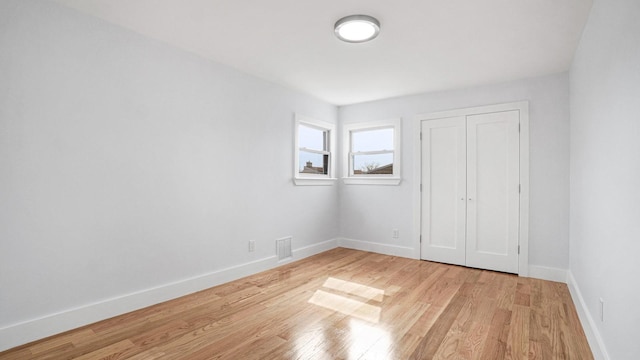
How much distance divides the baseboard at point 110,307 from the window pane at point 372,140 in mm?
2574

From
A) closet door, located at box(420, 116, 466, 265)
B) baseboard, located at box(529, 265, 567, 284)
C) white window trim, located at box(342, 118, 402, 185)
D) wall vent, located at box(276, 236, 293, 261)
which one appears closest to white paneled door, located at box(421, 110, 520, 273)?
closet door, located at box(420, 116, 466, 265)

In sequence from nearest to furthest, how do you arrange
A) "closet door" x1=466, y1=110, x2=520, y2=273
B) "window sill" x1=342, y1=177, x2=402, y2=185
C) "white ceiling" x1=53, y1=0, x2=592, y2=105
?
1. "white ceiling" x1=53, y1=0, x2=592, y2=105
2. "closet door" x1=466, y1=110, x2=520, y2=273
3. "window sill" x1=342, y1=177, x2=402, y2=185

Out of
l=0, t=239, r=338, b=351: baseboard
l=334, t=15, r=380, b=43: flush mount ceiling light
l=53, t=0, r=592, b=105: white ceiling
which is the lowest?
l=0, t=239, r=338, b=351: baseboard

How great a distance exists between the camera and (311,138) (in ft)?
16.5

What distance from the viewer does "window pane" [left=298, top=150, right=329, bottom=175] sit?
15.8 ft

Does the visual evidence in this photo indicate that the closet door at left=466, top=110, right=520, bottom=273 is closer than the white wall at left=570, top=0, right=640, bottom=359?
No

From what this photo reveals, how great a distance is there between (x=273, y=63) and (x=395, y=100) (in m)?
2.21

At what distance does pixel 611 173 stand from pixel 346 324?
205 centimetres

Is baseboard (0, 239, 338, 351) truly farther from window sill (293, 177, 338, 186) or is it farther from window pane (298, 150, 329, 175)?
window pane (298, 150, 329, 175)

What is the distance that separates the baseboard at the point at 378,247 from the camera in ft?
15.7

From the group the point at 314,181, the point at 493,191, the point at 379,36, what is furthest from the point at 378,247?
the point at 379,36

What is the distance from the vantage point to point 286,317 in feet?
8.80

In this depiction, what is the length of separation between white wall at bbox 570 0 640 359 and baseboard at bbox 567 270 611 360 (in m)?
0.02

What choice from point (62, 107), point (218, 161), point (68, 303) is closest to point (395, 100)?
point (218, 161)
